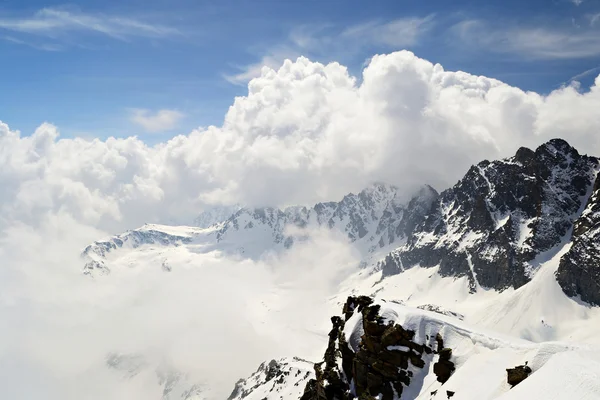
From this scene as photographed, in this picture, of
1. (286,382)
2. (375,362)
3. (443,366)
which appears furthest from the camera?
(286,382)

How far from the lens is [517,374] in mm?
43844

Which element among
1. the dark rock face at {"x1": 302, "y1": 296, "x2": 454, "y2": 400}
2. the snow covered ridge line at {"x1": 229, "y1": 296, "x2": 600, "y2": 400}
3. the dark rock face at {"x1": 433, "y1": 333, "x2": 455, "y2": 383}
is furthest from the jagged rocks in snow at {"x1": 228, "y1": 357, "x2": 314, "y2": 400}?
the dark rock face at {"x1": 433, "y1": 333, "x2": 455, "y2": 383}

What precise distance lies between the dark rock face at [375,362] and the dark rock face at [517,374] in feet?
50.0

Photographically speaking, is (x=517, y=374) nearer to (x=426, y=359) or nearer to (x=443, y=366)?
(x=443, y=366)

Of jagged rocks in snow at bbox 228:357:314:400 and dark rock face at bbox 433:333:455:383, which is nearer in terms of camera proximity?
dark rock face at bbox 433:333:455:383

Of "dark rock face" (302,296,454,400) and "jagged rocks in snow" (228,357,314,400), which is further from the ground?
"dark rock face" (302,296,454,400)

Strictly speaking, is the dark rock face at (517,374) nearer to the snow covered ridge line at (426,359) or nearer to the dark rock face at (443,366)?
→ the snow covered ridge line at (426,359)

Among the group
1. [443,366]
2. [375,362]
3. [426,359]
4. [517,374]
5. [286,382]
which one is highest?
[375,362]

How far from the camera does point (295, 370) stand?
6383 inches

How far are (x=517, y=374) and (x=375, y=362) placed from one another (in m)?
23.1

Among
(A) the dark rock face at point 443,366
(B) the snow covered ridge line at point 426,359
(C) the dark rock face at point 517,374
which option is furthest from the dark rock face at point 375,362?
(C) the dark rock face at point 517,374

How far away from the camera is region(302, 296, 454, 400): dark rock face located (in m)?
61.8

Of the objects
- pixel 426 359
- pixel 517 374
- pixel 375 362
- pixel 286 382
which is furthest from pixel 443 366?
pixel 286 382

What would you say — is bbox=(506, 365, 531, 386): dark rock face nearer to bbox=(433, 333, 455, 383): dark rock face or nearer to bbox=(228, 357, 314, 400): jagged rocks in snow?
bbox=(433, 333, 455, 383): dark rock face
